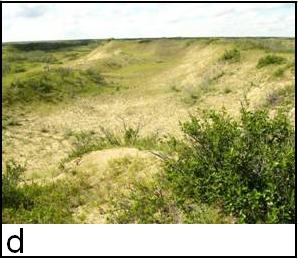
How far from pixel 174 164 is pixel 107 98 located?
1985 cm

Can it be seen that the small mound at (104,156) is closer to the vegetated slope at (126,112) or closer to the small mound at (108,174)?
the small mound at (108,174)

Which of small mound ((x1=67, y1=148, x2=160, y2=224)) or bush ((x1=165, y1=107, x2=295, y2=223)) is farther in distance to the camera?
small mound ((x1=67, y1=148, x2=160, y2=224))

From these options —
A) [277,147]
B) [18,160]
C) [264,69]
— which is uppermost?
[264,69]

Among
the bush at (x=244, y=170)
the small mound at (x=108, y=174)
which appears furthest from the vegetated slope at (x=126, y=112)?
the bush at (x=244, y=170)

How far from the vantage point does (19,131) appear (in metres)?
18.6

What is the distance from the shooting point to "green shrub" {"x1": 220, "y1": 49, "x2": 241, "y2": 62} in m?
29.9

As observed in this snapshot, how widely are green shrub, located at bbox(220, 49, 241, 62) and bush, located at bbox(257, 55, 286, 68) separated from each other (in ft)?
11.7

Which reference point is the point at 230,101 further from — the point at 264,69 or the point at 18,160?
the point at 18,160

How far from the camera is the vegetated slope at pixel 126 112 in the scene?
7035 millimetres

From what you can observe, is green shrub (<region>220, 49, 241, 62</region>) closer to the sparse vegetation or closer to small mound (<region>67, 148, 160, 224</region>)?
the sparse vegetation

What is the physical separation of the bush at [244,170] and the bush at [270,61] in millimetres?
18499

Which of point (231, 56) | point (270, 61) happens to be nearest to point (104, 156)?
point (270, 61)

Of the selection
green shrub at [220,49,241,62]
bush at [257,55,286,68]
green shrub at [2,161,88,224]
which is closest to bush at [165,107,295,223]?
green shrub at [2,161,88,224]

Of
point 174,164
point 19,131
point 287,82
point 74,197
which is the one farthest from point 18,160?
point 287,82
